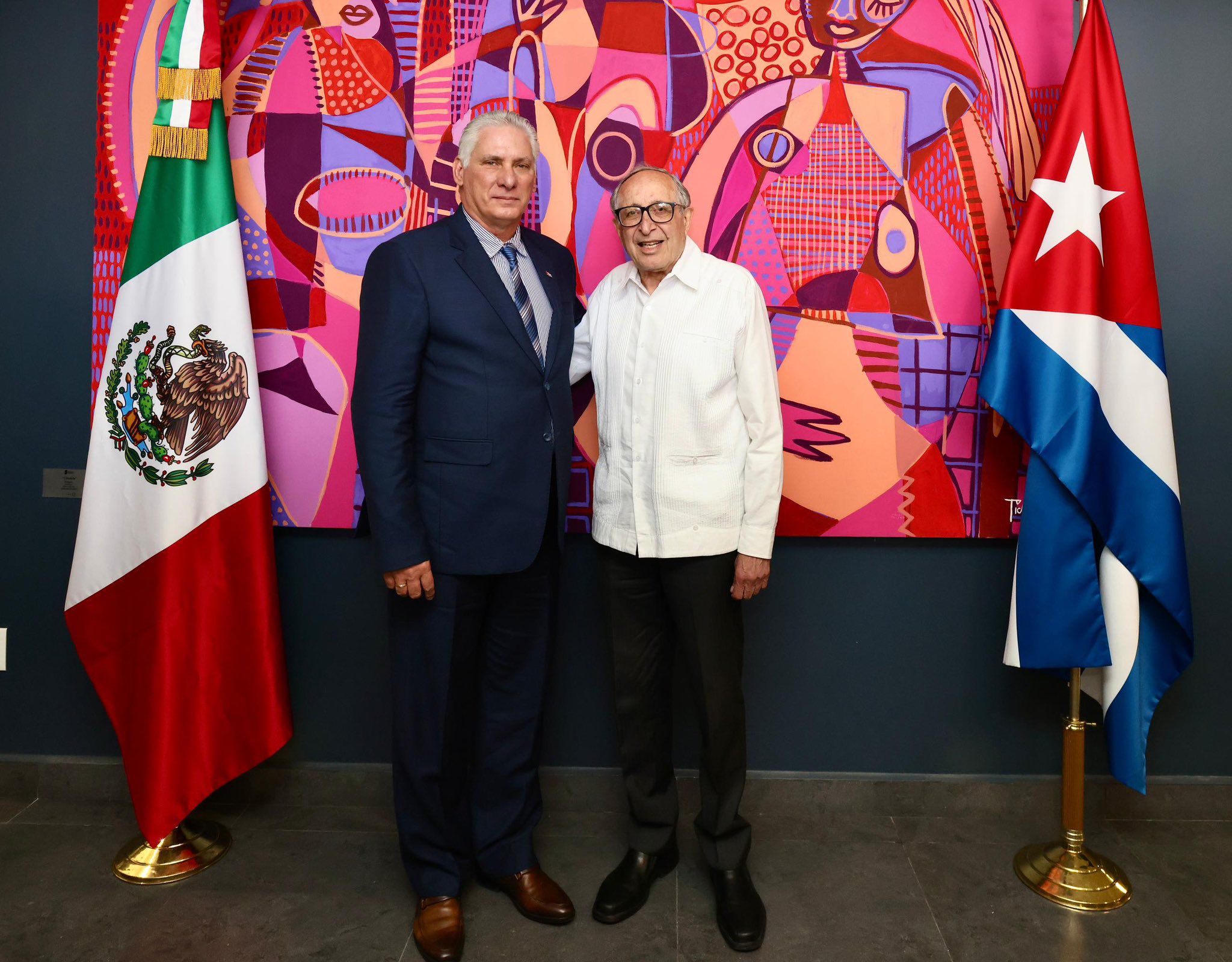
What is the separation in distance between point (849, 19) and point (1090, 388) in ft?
3.79

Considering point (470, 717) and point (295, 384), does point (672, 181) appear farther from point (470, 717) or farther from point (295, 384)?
point (470, 717)

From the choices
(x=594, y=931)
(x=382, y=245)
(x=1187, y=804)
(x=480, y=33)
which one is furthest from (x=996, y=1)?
(x=594, y=931)

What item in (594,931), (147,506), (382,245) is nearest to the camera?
(382,245)

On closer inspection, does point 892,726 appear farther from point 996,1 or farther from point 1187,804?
point 996,1

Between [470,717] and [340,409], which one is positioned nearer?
[470,717]

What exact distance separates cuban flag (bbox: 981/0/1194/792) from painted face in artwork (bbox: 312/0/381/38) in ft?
5.82

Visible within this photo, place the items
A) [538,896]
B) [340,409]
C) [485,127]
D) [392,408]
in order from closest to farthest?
[392,408] → [485,127] → [538,896] → [340,409]

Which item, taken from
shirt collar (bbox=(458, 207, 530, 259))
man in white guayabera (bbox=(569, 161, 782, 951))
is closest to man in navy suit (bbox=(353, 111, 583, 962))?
shirt collar (bbox=(458, 207, 530, 259))

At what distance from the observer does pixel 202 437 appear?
2139 millimetres

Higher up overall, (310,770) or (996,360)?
(996,360)

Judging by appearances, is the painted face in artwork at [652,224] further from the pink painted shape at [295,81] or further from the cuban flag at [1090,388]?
the pink painted shape at [295,81]

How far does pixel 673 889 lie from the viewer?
2.06 metres

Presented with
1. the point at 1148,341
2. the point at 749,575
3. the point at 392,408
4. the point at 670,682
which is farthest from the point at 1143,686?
the point at 392,408

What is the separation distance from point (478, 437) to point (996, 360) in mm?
1278
